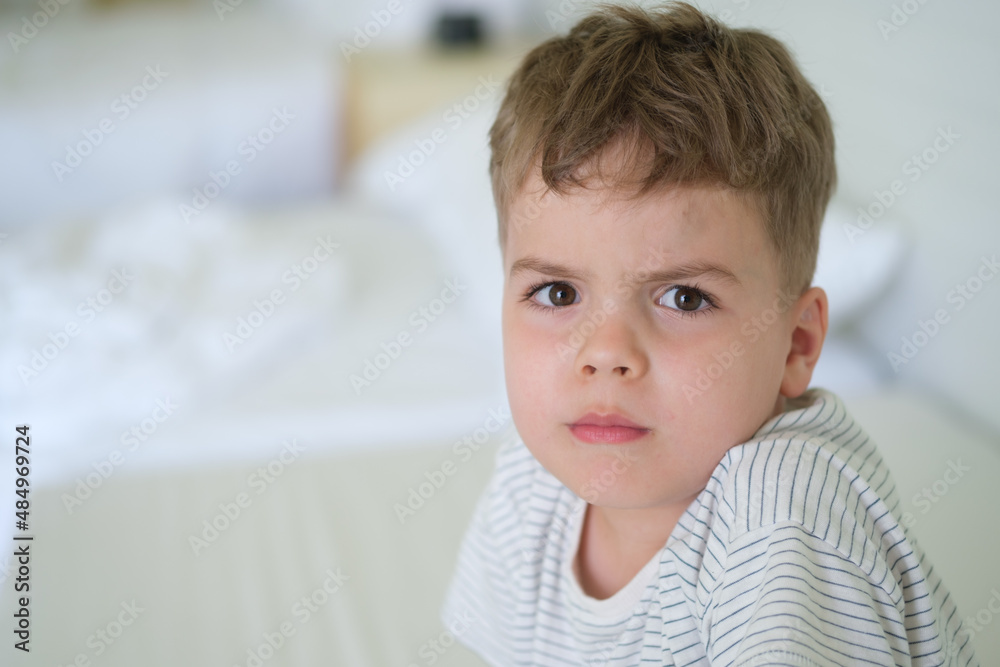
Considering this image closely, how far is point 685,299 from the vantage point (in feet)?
2.50

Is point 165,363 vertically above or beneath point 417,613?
above

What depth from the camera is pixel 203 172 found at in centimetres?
257

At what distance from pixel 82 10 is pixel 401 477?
287 centimetres

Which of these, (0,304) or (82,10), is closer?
(0,304)

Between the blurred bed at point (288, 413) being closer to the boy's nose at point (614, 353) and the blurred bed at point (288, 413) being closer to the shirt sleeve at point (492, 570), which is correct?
the shirt sleeve at point (492, 570)

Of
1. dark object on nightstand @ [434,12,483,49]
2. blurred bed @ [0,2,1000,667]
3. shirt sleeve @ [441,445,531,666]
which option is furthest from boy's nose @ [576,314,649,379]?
dark object on nightstand @ [434,12,483,49]

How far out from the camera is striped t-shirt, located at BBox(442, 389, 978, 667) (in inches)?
25.8

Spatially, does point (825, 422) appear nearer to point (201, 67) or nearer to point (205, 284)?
point (205, 284)

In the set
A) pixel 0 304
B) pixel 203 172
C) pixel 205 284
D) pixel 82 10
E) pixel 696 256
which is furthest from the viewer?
pixel 82 10

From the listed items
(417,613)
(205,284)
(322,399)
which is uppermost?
(205,284)

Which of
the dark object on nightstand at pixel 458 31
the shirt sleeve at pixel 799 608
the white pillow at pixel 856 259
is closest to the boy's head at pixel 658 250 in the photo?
the shirt sleeve at pixel 799 608

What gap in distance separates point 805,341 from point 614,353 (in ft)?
0.78

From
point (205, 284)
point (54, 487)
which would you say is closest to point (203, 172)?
point (205, 284)

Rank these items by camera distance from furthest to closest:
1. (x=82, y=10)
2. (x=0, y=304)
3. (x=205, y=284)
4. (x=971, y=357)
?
(x=82, y=10)
(x=205, y=284)
(x=0, y=304)
(x=971, y=357)
